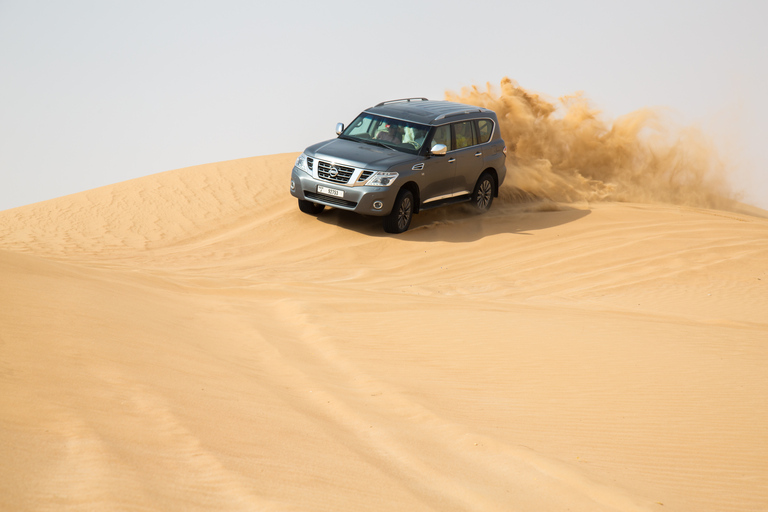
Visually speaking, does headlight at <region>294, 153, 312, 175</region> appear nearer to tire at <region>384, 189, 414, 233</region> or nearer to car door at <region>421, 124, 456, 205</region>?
tire at <region>384, 189, 414, 233</region>

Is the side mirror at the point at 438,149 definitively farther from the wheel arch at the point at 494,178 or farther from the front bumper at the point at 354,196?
the wheel arch at the point at 494,178

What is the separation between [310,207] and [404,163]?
2.35 meters

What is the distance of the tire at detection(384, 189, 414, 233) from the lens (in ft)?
39.3

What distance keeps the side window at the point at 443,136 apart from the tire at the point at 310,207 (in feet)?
8.39

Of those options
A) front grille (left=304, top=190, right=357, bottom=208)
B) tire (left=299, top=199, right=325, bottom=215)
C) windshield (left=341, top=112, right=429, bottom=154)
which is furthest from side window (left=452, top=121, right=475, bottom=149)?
tire (left=299, top=199, right=325, bottom=215)

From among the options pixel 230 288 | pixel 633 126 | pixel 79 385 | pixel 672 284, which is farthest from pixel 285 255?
pixel 633 126

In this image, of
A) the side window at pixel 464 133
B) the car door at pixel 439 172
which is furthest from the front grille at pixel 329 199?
the side window at pixel 464 133

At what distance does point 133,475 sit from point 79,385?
3.69 ft

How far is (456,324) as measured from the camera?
24.0 feet

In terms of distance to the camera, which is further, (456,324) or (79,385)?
(456,324)

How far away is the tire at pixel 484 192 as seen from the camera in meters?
13.6

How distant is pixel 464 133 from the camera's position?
513 inches

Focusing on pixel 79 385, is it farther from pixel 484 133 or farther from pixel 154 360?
pixel 484 133

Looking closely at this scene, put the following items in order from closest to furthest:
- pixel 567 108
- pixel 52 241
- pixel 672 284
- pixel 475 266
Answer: pixel 672 284 < pixel 475 266 < pixel 52 241 < pixel 567 108
